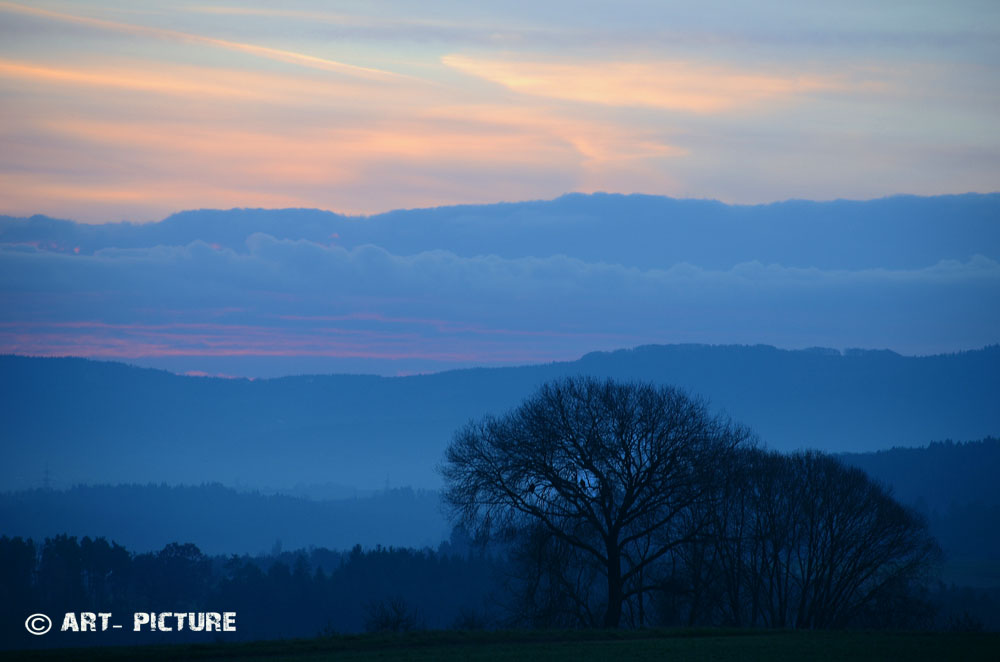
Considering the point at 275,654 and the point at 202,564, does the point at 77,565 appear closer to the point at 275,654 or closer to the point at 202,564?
the point at 202,564

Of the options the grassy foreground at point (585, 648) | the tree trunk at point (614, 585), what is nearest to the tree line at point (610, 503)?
the tree trunk at point (614, 585)

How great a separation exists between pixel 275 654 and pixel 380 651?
3447mm

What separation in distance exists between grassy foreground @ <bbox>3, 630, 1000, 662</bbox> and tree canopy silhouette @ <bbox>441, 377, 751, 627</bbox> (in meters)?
9.38

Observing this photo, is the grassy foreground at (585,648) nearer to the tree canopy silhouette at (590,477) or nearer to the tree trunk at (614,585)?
the tree trunk at (614,585)

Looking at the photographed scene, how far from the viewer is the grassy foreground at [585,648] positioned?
33.3m

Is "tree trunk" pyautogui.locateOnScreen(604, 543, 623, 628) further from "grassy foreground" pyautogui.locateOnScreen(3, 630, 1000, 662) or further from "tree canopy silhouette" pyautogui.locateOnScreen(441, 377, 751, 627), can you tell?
"grassy foreground" pyautogui.locateOnScreen(3, 630, 1000, 662)

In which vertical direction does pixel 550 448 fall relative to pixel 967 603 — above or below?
above

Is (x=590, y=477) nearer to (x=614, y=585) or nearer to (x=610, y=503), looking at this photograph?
(x=610, y=503)

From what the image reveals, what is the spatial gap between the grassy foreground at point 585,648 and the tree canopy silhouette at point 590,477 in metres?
9.38

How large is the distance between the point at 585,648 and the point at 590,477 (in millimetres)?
14103

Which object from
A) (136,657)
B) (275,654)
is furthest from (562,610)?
(136,657)

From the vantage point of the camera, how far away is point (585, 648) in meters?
35.6

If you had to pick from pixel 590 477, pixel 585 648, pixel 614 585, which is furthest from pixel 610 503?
pixel 585 648

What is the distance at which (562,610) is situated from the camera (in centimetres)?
4819
